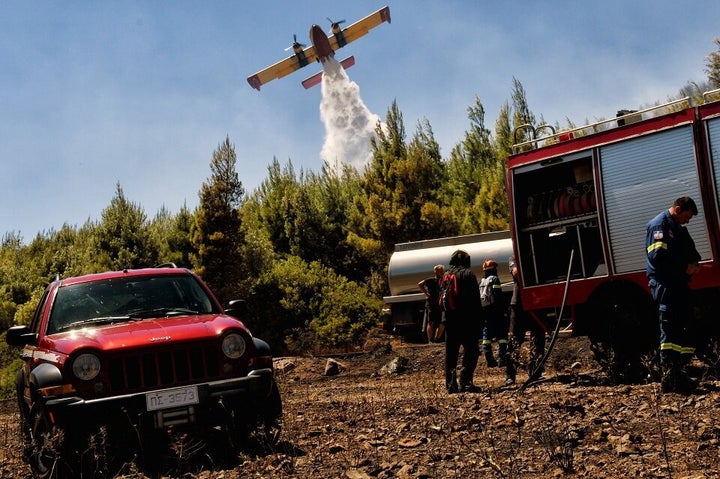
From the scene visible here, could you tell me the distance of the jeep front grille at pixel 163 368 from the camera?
7.47 m

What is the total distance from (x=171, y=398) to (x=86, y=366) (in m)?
0.75

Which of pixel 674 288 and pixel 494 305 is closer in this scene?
pixel 674 288

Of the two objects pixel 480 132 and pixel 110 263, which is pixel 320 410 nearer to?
pixel 110 263

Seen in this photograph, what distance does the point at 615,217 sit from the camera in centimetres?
1073

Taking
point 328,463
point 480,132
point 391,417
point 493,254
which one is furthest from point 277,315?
point 328,463

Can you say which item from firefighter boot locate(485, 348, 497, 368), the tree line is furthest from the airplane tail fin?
firefighter boot locate(485, 348, 497, 368)

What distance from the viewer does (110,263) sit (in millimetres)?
33000

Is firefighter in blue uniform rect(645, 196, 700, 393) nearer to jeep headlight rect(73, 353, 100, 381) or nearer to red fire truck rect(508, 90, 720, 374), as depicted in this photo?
red fire truck rect(508, 90, 720, 374)

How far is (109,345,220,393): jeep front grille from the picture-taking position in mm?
7473

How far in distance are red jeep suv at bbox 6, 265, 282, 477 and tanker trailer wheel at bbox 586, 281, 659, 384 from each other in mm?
4626

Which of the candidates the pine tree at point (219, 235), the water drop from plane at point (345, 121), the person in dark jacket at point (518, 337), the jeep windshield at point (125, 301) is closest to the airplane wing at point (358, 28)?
the water drop from plane at point (345, 121)

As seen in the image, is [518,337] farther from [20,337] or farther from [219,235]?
[219,235]

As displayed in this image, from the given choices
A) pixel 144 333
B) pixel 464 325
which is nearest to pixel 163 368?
pixel 144 333

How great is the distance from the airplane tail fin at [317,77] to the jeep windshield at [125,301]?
4507 centimetres
